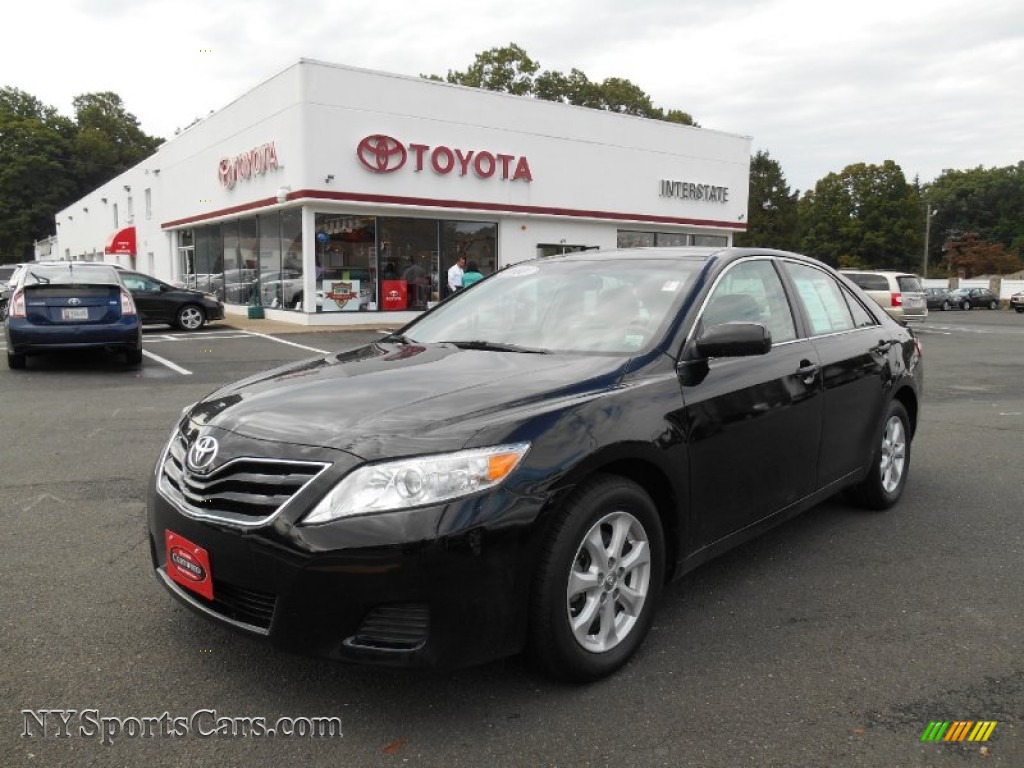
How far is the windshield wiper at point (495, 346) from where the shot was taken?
3600 millimetres

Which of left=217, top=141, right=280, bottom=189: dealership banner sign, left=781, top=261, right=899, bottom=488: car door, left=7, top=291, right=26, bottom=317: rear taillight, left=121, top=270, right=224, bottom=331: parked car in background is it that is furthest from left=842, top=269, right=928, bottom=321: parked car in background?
left=7, top=291, right=26, bottom=317: rear taillight

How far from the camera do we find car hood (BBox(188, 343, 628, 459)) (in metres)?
2.67

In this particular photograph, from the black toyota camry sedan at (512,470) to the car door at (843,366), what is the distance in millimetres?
70

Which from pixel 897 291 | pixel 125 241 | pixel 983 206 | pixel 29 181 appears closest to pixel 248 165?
pixel 897 291

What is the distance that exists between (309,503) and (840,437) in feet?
9.88

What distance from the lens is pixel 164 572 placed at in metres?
3.05

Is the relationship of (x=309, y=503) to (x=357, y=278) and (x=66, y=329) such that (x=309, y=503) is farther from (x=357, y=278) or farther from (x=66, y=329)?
(x=357, y=278)

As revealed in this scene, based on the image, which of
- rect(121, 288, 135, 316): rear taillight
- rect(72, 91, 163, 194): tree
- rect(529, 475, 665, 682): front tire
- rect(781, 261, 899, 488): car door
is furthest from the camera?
rect(72, 91, 163, 194): tree

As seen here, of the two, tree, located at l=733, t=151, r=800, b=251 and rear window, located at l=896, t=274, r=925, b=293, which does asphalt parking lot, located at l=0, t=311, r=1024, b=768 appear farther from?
tree, located at l=733, t=151, r=800, b=251

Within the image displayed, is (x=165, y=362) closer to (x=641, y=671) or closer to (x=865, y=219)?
(x=641, y=671)

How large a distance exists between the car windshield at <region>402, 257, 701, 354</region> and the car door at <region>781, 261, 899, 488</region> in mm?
958

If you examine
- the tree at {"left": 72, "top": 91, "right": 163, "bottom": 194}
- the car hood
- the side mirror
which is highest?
the tree at {"left": 72, "top": 91, "right": 163, "bottom": 194}

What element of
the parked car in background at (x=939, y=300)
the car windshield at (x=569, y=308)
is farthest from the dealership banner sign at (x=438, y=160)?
the parked car in background at (x=939, y=300)

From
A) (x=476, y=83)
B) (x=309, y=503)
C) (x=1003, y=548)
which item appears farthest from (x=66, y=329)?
(x=476, y=83)
